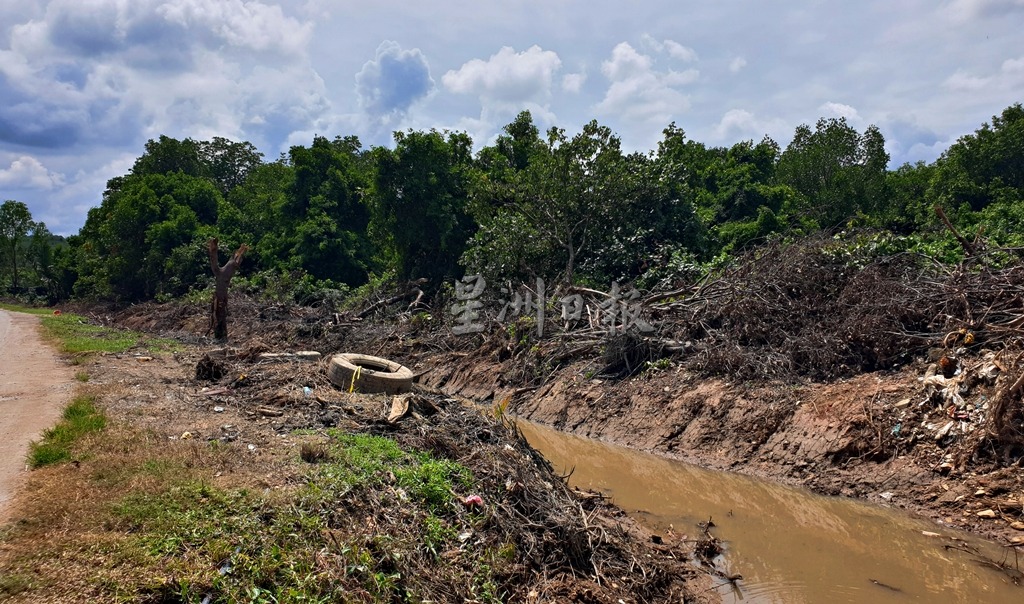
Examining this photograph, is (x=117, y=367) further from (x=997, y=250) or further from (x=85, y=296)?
(x=85, y=296)

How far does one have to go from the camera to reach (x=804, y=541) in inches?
253

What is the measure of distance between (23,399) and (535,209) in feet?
40.6

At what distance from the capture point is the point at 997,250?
9.48m

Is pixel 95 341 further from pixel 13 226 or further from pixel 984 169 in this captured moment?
pixel 13 226

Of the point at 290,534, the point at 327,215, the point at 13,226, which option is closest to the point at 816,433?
the point at 290,534

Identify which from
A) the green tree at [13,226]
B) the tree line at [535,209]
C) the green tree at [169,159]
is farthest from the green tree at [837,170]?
the green tree at [13,226]

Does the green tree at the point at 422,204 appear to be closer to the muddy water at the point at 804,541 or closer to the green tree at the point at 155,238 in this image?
the green tree at the point at 155,238

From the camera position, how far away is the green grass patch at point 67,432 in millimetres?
5508

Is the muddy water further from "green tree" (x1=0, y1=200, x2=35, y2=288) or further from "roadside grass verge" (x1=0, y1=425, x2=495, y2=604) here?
"green tree" (x1=0, y1=200, x2=35, y2=288)

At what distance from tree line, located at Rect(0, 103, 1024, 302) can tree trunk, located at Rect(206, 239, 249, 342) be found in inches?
246

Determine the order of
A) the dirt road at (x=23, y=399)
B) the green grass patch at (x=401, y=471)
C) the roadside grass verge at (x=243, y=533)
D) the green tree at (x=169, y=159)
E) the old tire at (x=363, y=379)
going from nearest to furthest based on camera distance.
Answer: the roadside grass verge at (x=243, y=533), the green grass patch at (x=401, y=471), the dirt road at (x=23, y=399), the old tire at (x=363, y=379), the green tree at (x=169, y=159)

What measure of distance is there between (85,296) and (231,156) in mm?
13674

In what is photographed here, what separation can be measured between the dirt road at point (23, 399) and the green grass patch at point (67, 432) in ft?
0.45

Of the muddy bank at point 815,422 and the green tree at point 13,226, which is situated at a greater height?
the green tree at point 13,226
